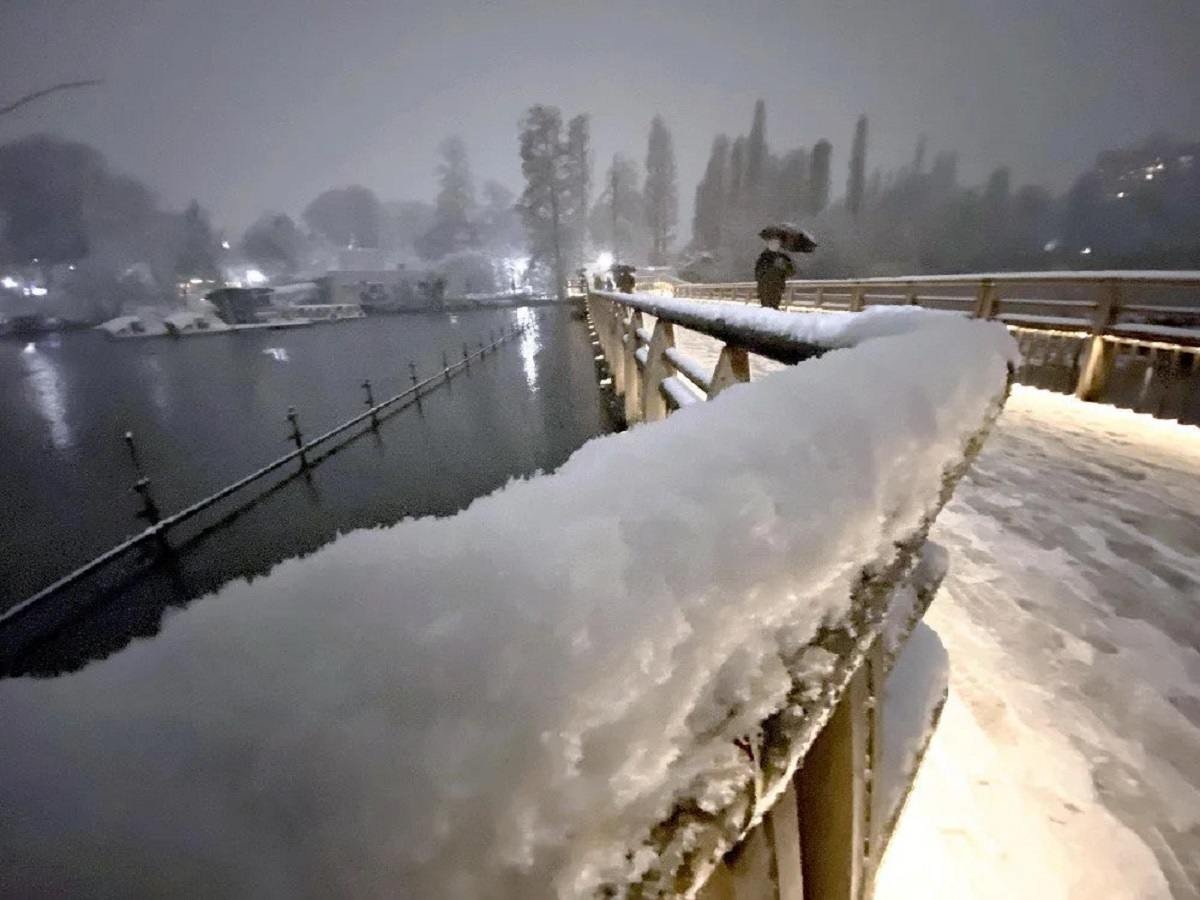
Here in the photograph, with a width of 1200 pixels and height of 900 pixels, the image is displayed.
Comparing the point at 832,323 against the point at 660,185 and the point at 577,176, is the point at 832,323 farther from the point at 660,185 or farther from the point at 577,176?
the point at 660,185

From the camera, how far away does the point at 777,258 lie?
28.0 ft

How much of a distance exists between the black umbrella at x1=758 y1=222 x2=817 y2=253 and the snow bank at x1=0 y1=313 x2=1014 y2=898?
8364 millimetres

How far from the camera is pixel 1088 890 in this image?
1438 mm

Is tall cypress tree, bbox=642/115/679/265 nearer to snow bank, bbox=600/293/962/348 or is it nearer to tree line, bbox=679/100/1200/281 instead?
tree line, bbox=679/100/1200/281

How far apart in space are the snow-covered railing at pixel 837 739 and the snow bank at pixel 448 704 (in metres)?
0.03

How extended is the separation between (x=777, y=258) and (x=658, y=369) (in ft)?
18.6

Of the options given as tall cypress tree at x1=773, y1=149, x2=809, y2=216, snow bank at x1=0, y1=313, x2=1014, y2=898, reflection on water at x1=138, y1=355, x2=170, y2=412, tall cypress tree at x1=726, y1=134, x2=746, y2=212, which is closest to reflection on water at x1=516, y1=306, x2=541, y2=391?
reflection on water at x1=138, y1=355, x2=170, y2=412

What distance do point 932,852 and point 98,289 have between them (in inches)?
3564

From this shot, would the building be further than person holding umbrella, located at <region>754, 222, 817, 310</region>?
Yes

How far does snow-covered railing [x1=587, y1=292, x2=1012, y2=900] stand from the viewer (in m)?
0.50

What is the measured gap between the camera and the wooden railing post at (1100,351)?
5664 mm

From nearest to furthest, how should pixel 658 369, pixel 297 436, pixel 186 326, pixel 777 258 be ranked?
pixel 658 369, pixel 777 258, pixel 297 436, pixel 186 326

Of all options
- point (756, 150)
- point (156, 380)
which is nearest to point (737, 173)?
point (756, 150)

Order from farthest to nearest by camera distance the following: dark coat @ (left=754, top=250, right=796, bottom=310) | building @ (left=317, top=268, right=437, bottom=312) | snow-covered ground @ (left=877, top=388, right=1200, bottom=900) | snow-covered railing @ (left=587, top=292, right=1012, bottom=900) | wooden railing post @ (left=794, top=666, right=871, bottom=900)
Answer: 1. building @ (left=317, top=268, right=437, bottom=312)
2. dark coat @ (left=754, top=250, right=796, bottom=310)
3. snow-covered ground @ (left=877, top=388, right=1200, bottom=900)
4. wooden railing post @ (left=794, top=666, right=871, bottom=900)
5. snow-covered railing @ (left=587, top=292, right=1012, bottom=900)
